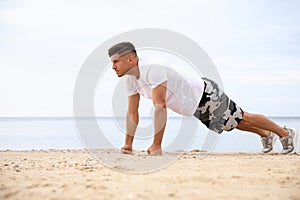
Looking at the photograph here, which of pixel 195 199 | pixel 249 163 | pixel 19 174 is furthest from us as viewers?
pixel 249 163

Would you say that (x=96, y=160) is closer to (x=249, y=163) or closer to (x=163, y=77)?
(x=163, y=77)

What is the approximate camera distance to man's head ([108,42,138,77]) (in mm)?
4672

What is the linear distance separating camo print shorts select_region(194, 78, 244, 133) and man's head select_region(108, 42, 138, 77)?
895 mm

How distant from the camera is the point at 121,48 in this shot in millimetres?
4664

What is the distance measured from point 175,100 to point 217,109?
525 mm

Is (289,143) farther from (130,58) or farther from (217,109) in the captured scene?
(130,58)

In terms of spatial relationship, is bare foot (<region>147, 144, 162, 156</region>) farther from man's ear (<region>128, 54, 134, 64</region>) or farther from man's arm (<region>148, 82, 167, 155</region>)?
man's ear (<region>128, 54, 134, 64</region>)

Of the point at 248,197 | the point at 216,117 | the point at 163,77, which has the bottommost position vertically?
the point at 248,197

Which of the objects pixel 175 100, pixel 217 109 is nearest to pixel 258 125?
pixel 217 109

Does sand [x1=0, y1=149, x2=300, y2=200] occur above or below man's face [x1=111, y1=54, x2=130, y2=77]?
below

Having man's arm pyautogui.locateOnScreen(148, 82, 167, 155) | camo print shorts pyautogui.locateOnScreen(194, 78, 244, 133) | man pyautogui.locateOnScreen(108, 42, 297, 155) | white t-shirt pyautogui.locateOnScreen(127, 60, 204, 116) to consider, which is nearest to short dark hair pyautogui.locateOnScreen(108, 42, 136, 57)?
man pyautogui.locateOnScreen(108, 42, 297, 155)

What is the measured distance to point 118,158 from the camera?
14.8 ft

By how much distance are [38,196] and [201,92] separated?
2.74 meters

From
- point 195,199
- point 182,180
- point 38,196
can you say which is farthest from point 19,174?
point 195,199
